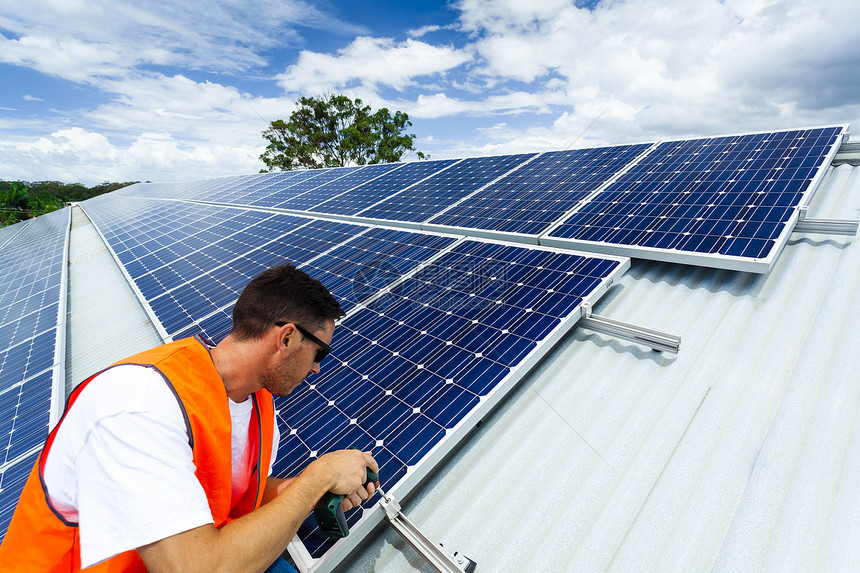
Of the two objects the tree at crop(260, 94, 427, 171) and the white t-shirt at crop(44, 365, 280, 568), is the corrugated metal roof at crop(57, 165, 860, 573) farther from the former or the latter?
the tree at crop(260, 94, 427, 171)

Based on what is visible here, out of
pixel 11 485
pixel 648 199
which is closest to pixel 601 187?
pixel 648 199

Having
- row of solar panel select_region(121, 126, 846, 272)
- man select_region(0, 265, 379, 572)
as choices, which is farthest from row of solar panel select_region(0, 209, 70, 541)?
row of solar panel select_region(121, 126, 846, 272)

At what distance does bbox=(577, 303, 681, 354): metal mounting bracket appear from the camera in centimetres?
376

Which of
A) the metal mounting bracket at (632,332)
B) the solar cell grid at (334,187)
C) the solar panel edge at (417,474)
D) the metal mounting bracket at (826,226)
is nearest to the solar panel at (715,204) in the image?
the metal mounting bracket at (826,226)

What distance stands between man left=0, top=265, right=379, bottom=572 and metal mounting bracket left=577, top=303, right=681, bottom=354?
320 cm

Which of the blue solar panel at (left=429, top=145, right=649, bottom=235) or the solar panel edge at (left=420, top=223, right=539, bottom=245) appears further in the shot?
the blue solar panel at (left=429, top=145, right=649, bottom=235)

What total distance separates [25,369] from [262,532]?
7.58 m

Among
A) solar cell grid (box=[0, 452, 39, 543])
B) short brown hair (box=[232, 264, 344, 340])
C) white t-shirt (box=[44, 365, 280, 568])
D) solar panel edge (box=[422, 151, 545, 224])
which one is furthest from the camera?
solar panel edge (box=[422, 151, 545, 224])

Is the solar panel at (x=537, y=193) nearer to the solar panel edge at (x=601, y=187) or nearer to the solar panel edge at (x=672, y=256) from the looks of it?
the solar panel edge at (x=601, y=187)

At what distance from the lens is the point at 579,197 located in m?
7.55

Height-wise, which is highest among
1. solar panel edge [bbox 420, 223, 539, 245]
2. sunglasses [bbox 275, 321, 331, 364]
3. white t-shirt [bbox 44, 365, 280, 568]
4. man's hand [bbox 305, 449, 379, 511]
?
solar panel edge [bbox 420, 223, 539, 245]

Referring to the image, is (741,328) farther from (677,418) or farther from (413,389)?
(413,389)

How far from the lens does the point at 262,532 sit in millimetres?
1791

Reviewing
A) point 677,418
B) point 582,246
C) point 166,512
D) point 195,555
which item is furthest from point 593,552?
point 582,246
